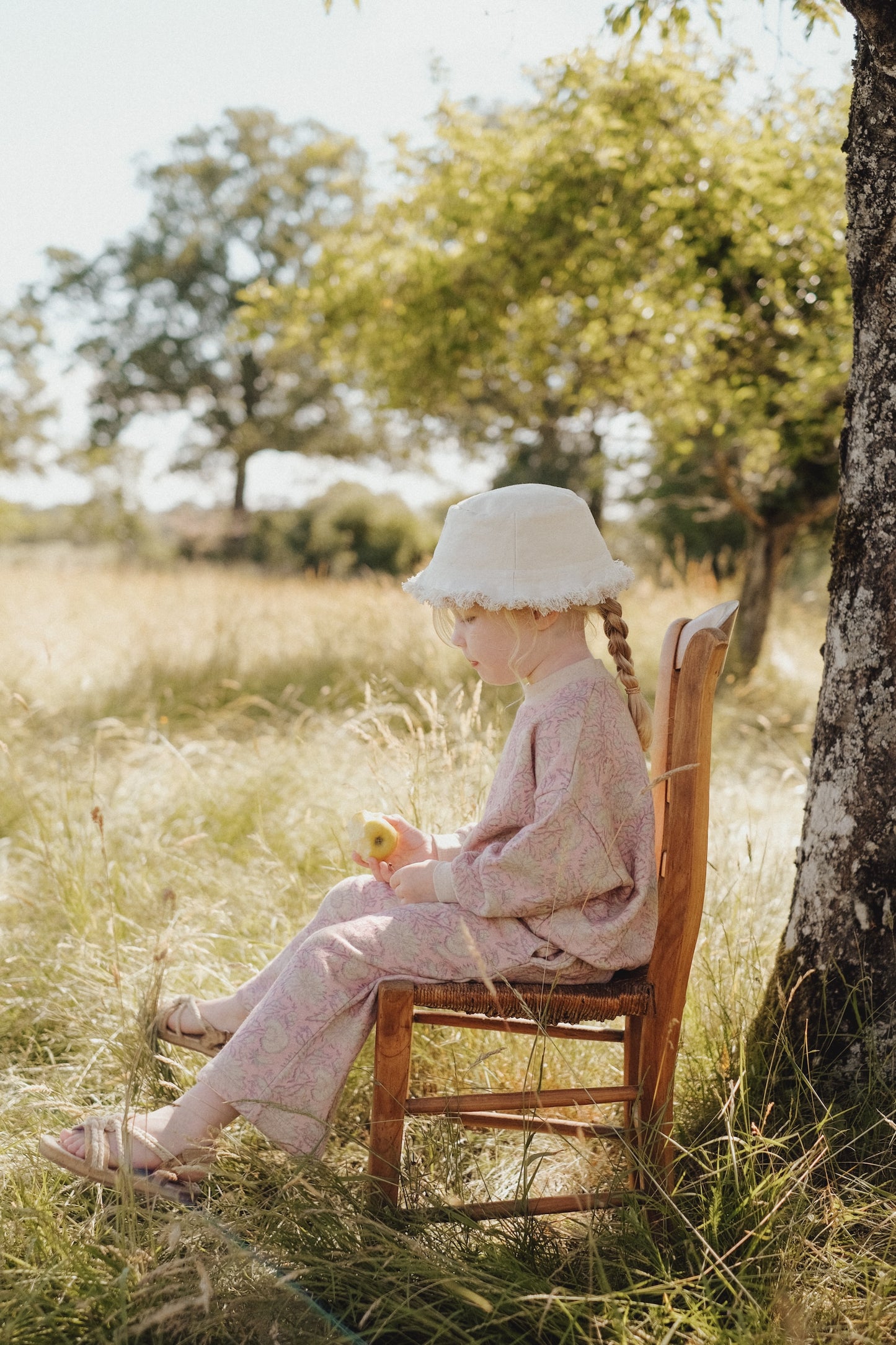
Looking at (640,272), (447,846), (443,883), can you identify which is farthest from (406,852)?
(640,272)

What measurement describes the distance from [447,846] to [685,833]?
19.8 inches

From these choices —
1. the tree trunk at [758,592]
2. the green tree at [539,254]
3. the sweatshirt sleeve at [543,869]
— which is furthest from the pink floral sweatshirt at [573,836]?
the tree trunk at [758,592]

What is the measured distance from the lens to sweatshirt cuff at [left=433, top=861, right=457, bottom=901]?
5.85ft

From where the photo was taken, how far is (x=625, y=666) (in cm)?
191

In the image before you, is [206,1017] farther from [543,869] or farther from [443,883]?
[543,869]

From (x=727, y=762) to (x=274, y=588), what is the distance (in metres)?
6.53

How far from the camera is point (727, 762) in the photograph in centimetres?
503

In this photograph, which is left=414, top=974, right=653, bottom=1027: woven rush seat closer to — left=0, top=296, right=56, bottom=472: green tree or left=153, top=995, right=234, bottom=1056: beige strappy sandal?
left=153, top=995, right=234, bottom=1056: beige strappy sandal

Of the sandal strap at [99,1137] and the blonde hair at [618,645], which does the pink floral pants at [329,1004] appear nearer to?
the sandal strap at [99,1137]

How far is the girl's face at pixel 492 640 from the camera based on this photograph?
1833 mm

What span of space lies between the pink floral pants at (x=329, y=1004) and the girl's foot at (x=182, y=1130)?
0.09ft

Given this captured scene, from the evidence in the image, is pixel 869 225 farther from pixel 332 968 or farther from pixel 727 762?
pixel 727 762

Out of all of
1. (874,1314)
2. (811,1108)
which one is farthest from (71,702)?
(874,1314)

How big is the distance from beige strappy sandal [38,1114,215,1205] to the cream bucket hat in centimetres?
103
